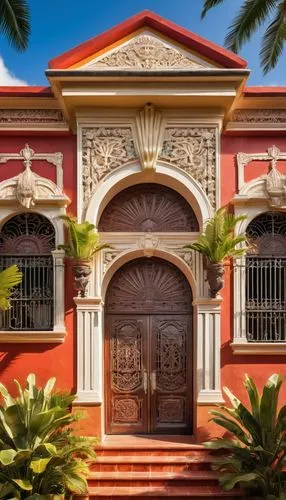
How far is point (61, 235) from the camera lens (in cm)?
796

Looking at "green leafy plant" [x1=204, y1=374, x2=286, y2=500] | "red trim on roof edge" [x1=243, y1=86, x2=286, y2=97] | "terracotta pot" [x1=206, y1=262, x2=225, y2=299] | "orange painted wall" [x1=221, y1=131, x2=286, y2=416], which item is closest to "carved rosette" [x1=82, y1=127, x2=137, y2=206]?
"orange painted wall" [x1=221, y1=131, x2=286, y2=416]

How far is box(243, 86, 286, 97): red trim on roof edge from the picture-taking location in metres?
7.86

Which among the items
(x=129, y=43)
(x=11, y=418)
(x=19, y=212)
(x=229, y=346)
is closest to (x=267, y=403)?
(x=229, y=346)

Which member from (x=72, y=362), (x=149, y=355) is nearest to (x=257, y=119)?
(x=149, y=355)

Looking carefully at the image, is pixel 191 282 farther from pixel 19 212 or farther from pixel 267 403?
pixel 19 212

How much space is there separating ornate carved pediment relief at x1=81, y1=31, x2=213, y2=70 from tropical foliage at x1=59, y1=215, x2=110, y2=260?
2213 mm

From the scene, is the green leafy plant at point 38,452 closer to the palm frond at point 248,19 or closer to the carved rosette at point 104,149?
the carved rosette at point 104,149

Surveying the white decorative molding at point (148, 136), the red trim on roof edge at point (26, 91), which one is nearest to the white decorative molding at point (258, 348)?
the white decorative molding at point (148, 136)

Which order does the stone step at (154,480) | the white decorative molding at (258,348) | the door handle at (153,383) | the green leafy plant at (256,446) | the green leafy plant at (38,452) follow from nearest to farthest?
the green leafy plant at (38,452)
the green leafy plant at (256,446)
the stone step at (154,480)
the white decorative molding at (258,348)
the door handle at (153,383)

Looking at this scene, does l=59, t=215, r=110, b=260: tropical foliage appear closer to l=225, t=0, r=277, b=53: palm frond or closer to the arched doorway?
the arched doorway

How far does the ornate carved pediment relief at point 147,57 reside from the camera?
7766 mm

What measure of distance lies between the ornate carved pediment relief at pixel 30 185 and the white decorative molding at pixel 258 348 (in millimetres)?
3193

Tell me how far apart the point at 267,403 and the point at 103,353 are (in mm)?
2574

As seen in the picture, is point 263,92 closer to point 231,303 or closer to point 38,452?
point 231,303
